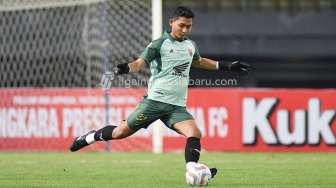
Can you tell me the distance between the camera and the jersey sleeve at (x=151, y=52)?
9555 millimetres

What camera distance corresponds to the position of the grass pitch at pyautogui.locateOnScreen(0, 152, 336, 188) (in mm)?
9664

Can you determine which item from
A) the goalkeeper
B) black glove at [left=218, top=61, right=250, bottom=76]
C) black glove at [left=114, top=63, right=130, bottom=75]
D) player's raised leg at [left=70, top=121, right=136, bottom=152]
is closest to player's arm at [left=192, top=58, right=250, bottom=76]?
black glove at [left=218, top=61, right=250, bottom=76]

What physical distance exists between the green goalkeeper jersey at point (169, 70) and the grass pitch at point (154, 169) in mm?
926

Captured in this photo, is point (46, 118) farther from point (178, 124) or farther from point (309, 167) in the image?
point (178, 124)

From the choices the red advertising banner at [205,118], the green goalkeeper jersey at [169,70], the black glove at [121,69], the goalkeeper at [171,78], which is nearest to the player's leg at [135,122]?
the goalkeeper at [171,78]

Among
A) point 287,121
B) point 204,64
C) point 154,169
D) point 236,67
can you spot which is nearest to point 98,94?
point 287,121

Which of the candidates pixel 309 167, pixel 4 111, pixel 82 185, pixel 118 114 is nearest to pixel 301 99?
pixel 118 114

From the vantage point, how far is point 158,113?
9773 mm

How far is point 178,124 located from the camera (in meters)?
9.66

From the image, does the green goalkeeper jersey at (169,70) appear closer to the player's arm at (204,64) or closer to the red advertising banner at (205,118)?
the player's arm at (204,64)

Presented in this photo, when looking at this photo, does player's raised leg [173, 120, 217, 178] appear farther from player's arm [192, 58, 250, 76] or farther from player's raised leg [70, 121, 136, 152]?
player's arm [192, 58, 250, 76]

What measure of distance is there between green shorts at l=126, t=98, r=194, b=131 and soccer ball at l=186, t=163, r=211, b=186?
74cm

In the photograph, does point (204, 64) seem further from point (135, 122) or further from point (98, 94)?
point (98, 94)

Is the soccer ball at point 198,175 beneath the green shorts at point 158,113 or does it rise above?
beneath
